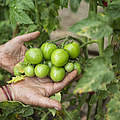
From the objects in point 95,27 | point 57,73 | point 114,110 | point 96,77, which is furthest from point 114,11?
point 57,73

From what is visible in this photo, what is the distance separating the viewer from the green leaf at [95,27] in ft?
2.50

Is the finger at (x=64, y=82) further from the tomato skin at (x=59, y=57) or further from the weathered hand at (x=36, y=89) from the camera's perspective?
the tomato skin at (x=59, y=57)

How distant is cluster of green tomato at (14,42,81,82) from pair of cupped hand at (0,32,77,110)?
2.7 inches

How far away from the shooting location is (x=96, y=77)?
29.3 inches

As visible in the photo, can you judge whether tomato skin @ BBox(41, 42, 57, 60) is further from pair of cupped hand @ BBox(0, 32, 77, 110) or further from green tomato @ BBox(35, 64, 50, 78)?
pair of cupped hand @ BBox(0, 32, 77, 110)

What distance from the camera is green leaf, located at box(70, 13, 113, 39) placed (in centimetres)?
76

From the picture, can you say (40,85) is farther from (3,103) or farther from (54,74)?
(3,103)

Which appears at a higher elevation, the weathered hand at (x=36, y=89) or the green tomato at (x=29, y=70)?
the green tomato at (x=29, y=70)

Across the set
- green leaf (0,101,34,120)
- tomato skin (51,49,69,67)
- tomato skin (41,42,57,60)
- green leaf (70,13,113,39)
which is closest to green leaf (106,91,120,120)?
green leaf (70,13,113,39)

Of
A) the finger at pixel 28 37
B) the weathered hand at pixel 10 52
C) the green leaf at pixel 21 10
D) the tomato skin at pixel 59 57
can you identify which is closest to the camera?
the tomato skin at pixel 59 57

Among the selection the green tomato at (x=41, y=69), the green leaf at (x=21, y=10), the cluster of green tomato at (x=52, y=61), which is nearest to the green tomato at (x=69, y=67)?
the cluster of green tomato at (x=52, y=61)

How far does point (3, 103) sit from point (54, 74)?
425mm

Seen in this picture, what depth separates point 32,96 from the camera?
1.26m

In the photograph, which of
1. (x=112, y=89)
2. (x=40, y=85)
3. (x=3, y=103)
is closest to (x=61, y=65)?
(x=40, y=85)
